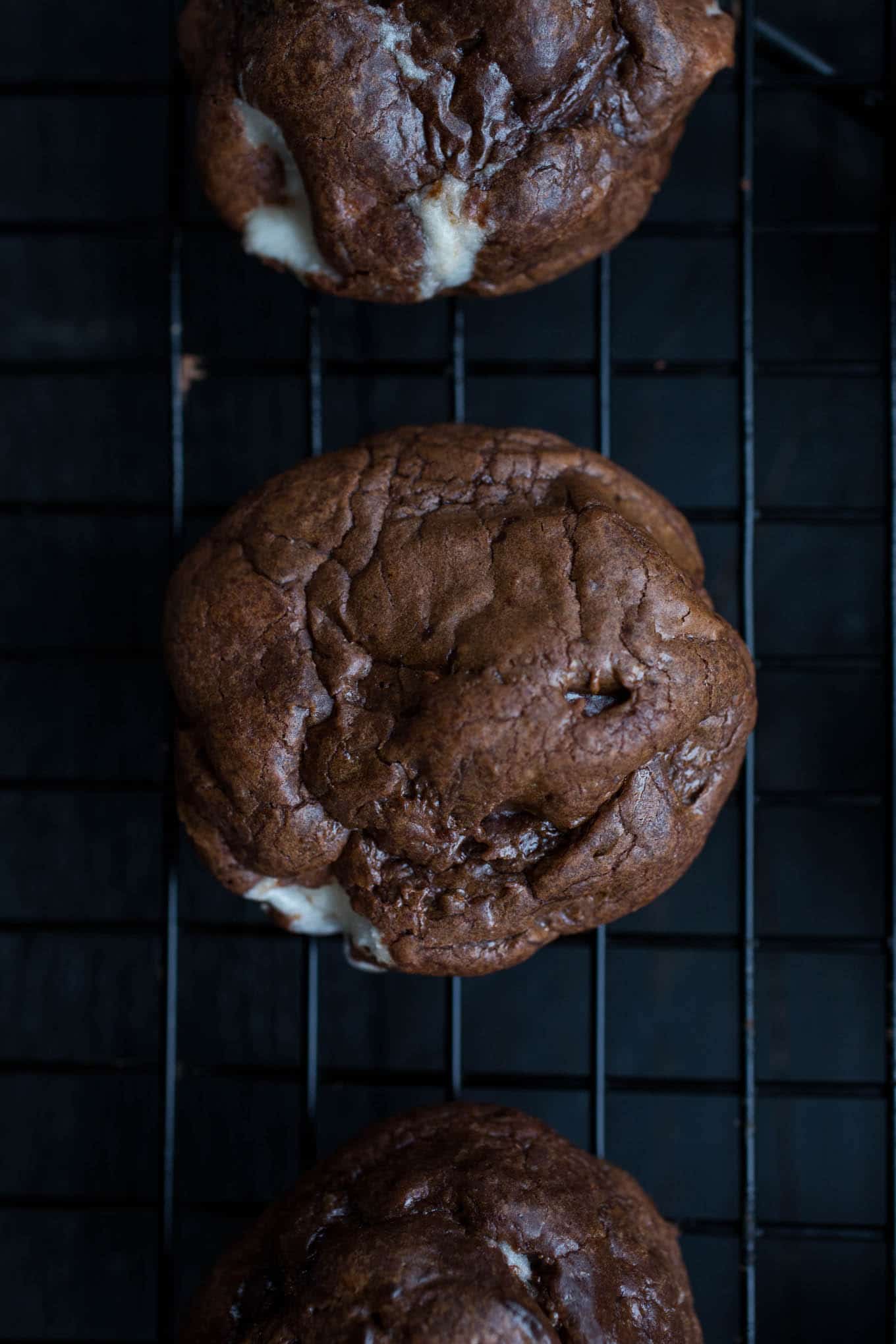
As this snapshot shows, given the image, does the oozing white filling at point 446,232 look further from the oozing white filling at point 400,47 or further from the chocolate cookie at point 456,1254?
the chocolate cookie at point 456,1254

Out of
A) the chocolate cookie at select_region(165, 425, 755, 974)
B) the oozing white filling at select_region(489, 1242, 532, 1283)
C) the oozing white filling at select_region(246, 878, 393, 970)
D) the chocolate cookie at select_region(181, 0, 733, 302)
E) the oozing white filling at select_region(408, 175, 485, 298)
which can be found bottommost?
the oozing white filling at select_region(489, 1242, 532, 1283)

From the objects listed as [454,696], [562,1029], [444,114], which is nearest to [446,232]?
[444,114]

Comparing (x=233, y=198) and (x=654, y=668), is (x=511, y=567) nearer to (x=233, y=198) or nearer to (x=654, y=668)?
(x=654, y=668)

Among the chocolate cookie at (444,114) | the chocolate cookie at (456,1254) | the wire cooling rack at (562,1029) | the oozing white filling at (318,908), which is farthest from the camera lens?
the wire cooling rack at (562,1029)

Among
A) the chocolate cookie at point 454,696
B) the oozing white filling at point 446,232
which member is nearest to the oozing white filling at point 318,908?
the chocolate cookie at point 454,696

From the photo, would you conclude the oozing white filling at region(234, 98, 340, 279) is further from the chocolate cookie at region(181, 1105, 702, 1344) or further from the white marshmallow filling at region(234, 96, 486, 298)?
the chocolate cookie at region(181, 1105, 702, 1344)

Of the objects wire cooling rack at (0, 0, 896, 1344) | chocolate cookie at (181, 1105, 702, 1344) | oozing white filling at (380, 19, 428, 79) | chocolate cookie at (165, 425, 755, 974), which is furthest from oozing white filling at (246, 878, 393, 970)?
oozing white filling at (380, 19, 428, 79)

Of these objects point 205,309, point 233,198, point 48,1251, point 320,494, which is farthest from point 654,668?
point 48,1251
